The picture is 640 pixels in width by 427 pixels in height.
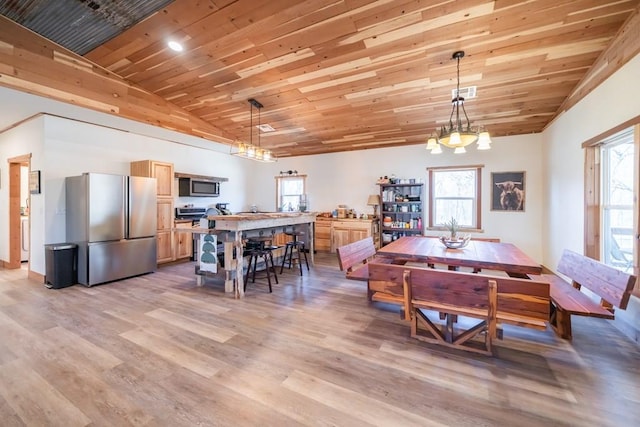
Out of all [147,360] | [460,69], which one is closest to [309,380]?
[147,360]

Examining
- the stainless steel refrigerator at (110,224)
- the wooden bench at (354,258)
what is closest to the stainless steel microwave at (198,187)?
the stainless steel refrigerator at (110,224)

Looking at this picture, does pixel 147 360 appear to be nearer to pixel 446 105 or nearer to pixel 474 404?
pixel 474 404

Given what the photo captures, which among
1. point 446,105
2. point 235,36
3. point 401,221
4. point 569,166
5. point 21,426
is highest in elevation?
point 235,36

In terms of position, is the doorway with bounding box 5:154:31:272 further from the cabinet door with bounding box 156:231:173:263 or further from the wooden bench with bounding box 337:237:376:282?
the wooden bench with bounding box 337:237:376:282

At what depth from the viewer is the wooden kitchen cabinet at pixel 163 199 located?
5.14 meters

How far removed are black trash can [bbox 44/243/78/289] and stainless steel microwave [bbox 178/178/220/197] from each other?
2.22 metres

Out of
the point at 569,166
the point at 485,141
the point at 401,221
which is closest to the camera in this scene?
the point at 485,141

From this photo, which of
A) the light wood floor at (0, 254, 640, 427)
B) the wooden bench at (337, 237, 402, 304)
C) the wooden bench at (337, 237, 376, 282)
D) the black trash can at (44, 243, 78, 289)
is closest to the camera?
the light wood floor at (0, 254, 640, 427)

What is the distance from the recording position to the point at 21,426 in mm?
1525

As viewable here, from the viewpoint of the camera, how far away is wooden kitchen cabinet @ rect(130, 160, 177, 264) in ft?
16.9

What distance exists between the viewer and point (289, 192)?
777cm

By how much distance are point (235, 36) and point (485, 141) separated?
315cm

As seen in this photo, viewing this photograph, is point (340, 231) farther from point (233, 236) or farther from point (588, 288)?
point (588, 288)

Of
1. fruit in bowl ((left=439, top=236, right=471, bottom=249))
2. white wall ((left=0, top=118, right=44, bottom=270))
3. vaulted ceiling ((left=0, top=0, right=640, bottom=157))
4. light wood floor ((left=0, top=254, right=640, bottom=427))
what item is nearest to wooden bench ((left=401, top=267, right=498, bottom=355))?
light wood floor ((left=0, top=254, right=640, bottom=427))
